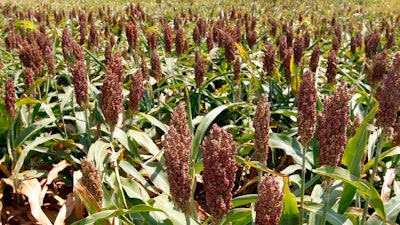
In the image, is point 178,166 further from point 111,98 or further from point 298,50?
point 298,50

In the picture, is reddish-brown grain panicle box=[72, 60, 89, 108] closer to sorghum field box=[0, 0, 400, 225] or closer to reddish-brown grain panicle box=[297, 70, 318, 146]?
sorghum field box=[0, 0, 400, 225]

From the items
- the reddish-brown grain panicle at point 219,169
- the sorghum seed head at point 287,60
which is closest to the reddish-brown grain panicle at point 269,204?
the reddish-brown grain panicle at point 219,169

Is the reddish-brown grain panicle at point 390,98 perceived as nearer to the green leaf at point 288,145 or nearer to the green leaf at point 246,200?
the green leaf at point 246,200

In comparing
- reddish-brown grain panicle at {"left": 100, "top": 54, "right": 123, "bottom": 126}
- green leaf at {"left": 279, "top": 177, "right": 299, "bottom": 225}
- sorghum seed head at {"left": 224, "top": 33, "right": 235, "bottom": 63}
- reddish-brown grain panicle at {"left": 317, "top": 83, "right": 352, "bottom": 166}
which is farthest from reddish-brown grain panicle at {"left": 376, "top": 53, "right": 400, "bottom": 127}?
sorghum seed head at {"left": 224, "top": 33, "right": 235, "bottom": 63}

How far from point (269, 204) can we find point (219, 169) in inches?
7.6

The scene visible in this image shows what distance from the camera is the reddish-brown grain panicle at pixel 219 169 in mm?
1490

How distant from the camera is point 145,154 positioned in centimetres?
409

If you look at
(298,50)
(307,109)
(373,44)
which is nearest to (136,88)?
(307,109)

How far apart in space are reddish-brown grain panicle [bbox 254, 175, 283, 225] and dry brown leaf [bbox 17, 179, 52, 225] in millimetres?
2057

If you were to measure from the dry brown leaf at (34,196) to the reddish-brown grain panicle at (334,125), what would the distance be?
2079mm

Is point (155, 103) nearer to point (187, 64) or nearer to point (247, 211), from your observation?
point (187, 64)

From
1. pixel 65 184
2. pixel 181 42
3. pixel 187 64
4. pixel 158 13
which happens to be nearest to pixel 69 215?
pixel 65 184

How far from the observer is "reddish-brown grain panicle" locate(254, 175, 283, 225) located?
1.44 m

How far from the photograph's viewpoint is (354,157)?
235 centimetres
